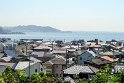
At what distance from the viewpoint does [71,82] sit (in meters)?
30.4

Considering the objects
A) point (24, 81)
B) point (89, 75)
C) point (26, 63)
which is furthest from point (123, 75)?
point (26, 63)

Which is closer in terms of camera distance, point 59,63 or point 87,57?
point 59,63

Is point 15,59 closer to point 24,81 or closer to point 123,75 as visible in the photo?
point 24,81

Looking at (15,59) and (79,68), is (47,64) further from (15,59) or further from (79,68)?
(79,68)

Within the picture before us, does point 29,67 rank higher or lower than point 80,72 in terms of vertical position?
higher

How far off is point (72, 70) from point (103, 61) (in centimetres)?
1183

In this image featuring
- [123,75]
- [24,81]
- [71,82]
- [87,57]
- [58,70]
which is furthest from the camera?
[87,57]

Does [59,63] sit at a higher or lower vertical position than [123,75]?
lower

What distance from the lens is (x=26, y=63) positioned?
3647 cm

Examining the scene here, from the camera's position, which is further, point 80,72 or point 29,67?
point 80,72

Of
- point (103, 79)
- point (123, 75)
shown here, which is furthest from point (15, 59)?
point (123, 75)

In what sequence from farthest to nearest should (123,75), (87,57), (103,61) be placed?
1. (87,57)
2. (103,61)
3. (123,75)

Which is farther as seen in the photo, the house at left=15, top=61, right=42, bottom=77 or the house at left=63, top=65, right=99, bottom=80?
the house at left=15, top=61, right=42, bottom=77

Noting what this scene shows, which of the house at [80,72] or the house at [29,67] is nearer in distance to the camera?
the house at [80,72]
